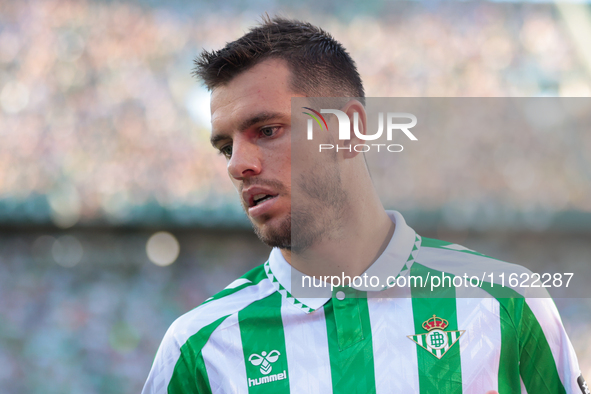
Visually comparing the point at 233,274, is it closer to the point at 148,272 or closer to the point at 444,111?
the point at 148,272

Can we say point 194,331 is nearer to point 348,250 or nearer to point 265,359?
point 265,359

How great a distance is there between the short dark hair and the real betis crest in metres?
0.76

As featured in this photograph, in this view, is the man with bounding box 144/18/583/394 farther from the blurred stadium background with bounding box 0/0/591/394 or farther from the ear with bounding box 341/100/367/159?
the blurred stadium background with bounding box 0/0/591/394

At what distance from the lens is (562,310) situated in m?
4.48

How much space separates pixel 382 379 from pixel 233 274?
11.1 ft

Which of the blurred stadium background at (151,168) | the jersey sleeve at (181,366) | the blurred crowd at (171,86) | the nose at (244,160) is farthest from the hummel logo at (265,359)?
the blurred crowd at (171,86)

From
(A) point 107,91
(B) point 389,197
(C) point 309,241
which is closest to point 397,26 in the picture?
(B) point 389,197

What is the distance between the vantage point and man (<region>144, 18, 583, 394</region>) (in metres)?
1.22

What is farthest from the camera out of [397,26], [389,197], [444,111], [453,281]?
[397,26]

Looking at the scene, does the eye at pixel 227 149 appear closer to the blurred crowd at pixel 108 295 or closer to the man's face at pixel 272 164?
the man's face at pixel 272 164

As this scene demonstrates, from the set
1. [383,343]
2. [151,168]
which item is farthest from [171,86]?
[383,343]

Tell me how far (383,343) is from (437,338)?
0.15 meters

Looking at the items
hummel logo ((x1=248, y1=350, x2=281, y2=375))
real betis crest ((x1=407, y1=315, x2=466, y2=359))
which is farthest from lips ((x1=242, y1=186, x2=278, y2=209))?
real betis crest ((x1=407, y1=315, x2=466, y2=359))

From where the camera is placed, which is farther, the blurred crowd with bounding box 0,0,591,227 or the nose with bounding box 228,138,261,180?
the blurred crowd with bounding box 0,0,591,227
